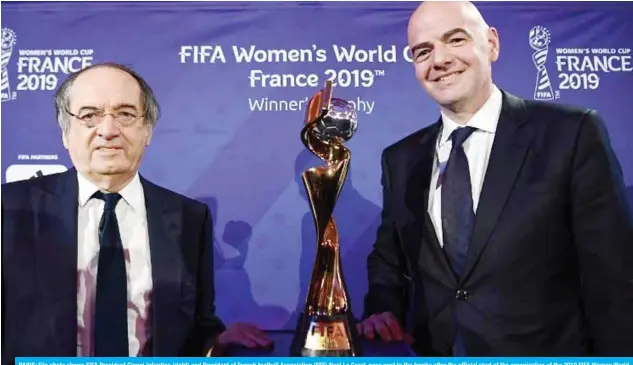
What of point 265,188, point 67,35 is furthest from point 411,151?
point 67,35

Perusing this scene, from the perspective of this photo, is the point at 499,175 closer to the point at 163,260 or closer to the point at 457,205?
the point at 457,205

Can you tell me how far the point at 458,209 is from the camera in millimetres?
1343

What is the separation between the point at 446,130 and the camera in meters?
1.43

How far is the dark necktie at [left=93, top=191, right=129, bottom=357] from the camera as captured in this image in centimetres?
139

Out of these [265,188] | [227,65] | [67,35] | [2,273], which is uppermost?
[67,35]

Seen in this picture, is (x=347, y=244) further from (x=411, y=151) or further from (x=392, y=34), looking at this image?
(x=392, y=34)

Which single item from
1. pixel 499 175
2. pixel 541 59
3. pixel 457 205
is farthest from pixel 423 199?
pixel 541 59

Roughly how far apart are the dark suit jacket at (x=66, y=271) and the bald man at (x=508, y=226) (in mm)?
450

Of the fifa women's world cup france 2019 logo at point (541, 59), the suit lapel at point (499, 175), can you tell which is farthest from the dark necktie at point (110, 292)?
the fifa women's world cup france 2019 logo at point (541, 59)

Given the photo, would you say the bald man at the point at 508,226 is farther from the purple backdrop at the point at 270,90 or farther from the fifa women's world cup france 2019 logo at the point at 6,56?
the fifa women's world cup france 2019 logo at the point at 6,56

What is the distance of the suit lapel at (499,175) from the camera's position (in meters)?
1.30

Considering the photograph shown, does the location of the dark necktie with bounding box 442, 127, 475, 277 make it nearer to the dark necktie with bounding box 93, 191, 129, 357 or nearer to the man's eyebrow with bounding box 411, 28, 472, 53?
the man's eyebrow with bounding box 411, 28, 472, 53

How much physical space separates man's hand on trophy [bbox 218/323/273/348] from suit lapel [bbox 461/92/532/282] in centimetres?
54

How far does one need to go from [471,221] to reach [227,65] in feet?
2.52
